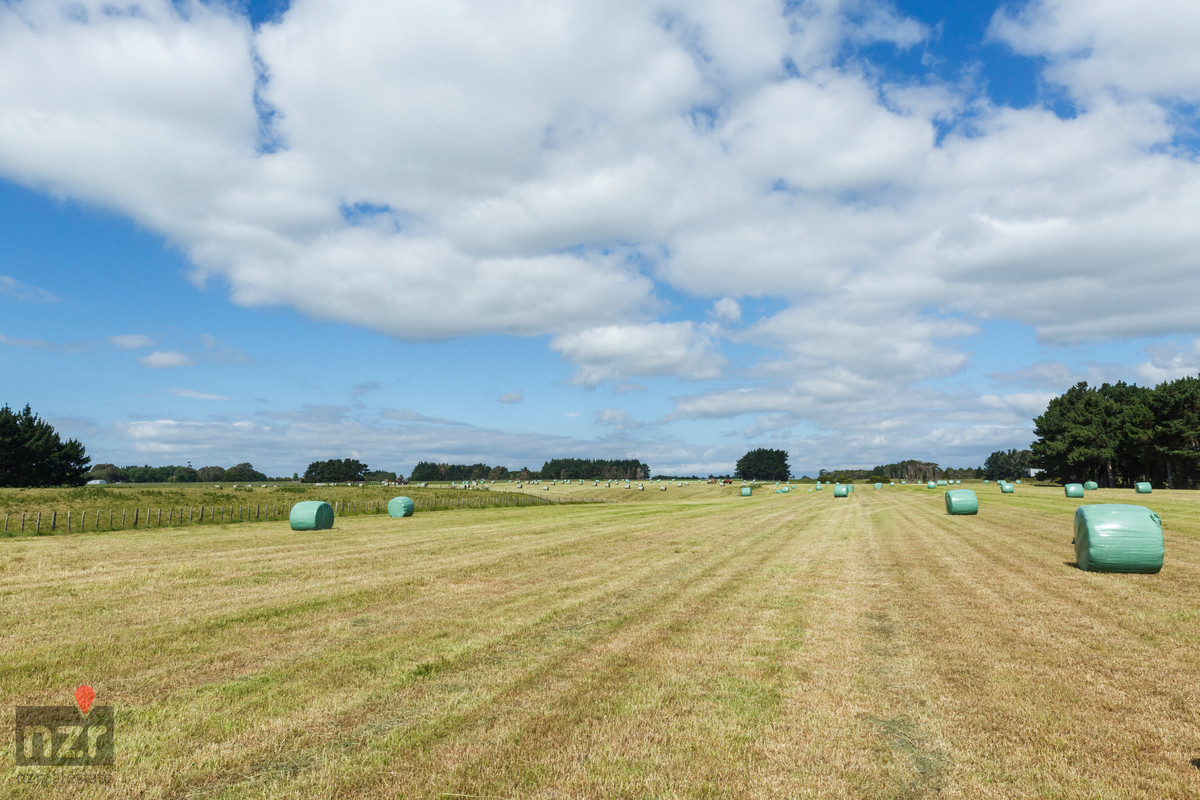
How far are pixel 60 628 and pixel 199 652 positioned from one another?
3.92m

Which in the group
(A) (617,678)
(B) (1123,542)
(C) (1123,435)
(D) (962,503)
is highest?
(C) (1123,435)

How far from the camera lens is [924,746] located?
22.8ft

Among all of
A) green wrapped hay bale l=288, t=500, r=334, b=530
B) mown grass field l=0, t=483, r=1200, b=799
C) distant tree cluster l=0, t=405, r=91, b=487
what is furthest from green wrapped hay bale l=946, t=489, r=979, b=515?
distant tree cluster l=0, t=405, r=91, b=487

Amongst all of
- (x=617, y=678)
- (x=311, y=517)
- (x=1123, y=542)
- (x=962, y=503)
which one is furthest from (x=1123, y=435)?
(x=617, y=678)

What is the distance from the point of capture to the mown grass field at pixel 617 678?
6.29 metres

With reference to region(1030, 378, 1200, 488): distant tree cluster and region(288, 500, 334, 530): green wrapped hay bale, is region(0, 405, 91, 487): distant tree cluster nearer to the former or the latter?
region(288, 500, 334, 530): green wrapped hay bale

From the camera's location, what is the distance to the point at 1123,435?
3858 inches

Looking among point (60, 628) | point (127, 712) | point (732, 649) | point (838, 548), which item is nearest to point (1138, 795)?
point (732, 649)

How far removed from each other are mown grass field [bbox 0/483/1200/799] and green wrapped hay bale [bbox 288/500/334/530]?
50.4 ft

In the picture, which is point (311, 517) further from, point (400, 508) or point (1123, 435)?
point (1123, 435)

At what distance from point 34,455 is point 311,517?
279 feet

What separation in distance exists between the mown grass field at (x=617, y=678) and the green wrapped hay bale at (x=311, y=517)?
1536cm

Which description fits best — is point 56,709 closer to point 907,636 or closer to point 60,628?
point 60,628

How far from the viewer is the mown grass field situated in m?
6.29
